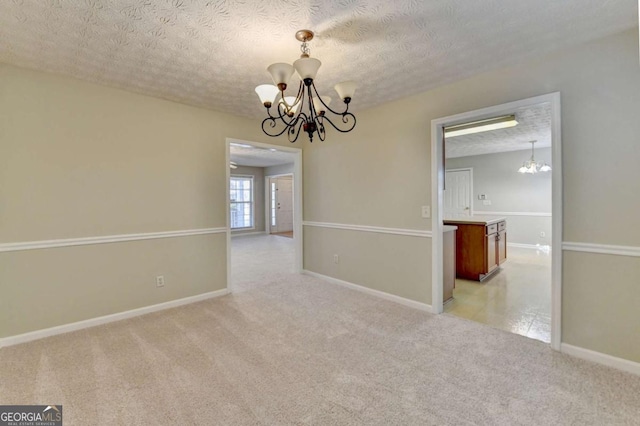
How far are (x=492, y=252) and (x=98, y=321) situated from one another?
513cm

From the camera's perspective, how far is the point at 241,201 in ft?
31.1

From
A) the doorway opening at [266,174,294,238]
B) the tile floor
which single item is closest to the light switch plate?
the tile floor

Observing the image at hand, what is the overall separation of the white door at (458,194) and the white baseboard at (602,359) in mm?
5660

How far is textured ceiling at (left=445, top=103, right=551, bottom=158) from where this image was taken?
4.05 meters

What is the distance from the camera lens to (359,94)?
3.09m

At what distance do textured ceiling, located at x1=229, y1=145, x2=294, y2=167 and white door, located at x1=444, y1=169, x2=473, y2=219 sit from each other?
4.42 metres

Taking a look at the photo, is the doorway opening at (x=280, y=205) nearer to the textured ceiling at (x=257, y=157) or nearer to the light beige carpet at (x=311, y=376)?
the textured ceiling at (x=257, y=157)

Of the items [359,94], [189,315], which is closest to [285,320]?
[189,315]

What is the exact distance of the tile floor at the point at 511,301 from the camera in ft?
9.15

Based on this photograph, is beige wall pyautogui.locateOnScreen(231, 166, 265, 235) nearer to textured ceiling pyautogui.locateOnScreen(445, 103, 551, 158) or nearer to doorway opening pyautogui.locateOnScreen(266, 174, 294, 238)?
doorway opening pyautogui.locateOnScreen(266, 174, 294, 238)

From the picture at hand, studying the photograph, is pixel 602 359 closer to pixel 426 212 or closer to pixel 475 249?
pixel 426 212

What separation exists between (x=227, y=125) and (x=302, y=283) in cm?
239

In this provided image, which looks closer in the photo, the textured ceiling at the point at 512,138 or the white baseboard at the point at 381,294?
the white baseboard at the point at 381,294

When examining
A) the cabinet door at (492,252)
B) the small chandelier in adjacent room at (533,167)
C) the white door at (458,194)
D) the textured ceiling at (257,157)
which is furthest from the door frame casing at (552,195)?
the white door at (458,194)
